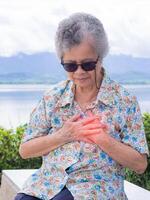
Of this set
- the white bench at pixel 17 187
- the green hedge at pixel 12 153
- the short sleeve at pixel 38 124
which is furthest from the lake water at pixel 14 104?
the short sleeve at pixel 38 124

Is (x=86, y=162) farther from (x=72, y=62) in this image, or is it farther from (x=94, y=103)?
(x=72, y=62)

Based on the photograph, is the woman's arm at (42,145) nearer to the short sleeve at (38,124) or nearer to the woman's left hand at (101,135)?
the short sleeve at (38,124)

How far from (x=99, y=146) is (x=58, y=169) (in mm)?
263

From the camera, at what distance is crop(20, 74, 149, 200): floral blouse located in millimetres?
2893

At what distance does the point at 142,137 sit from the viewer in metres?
2.91

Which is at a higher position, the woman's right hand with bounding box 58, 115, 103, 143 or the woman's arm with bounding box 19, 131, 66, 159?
the woman's right hand with bounding box 58, 115, 103, 143

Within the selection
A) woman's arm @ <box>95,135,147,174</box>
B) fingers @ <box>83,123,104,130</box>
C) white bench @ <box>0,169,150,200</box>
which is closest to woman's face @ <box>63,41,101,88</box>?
fingers @ <box>83,123,104,130</box>

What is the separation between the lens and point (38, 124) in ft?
10.1

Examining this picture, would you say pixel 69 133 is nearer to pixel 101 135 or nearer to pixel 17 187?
pixel 101 135

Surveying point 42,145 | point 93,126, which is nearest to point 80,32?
point 93,126

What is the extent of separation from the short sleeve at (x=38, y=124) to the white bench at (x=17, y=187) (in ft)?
3.10

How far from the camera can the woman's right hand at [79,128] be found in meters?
2.89

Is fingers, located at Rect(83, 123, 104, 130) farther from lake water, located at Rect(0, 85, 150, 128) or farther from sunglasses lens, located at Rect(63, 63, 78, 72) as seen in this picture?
lake water, located at Rect(0, 85, 150, 128)

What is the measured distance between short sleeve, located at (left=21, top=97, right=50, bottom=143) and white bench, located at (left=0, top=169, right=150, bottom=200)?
3.10ft
